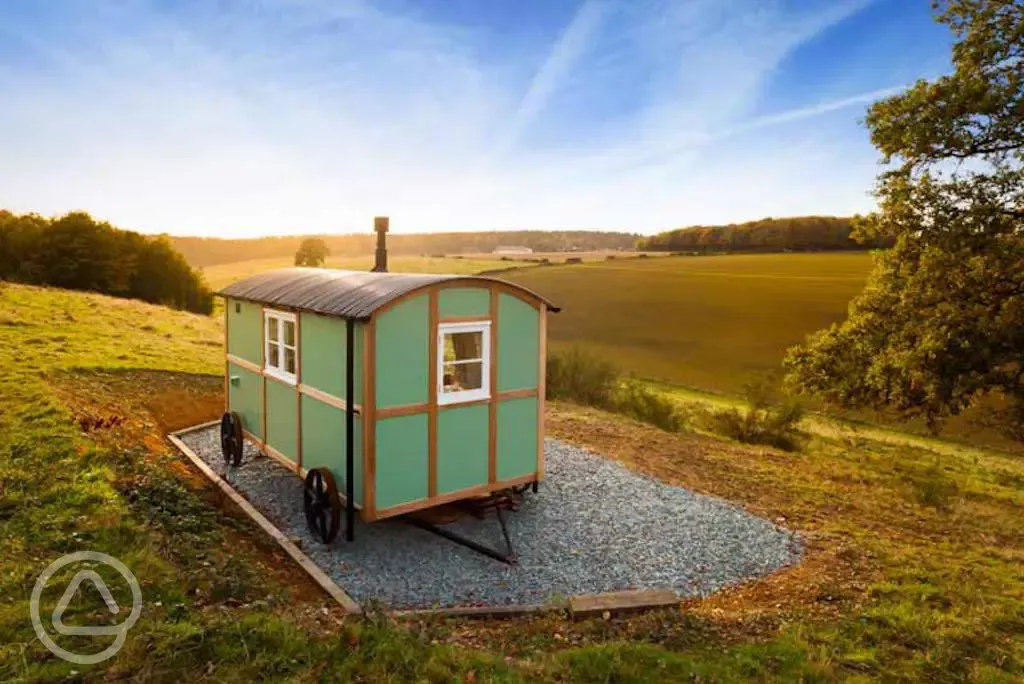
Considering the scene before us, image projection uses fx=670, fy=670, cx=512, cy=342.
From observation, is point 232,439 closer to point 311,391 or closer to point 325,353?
point 311,391

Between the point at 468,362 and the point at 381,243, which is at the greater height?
the point at 381,243

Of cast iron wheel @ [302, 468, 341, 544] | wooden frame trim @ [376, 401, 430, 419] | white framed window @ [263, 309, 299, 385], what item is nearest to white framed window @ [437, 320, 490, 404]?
wooden frame trim @ [376, 401, 430, 419]

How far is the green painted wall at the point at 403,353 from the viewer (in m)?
8.94

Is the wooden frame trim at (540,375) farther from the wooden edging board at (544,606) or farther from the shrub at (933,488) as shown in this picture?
the shrub at (933,488)

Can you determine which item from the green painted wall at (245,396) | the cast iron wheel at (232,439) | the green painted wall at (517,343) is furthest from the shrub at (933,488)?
the cast iron wheel at (232,439)

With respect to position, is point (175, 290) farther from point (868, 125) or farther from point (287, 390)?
point (868, 125)

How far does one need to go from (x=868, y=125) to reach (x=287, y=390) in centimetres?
1338

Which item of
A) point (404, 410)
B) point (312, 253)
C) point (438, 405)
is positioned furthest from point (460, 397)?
point (312, 253)

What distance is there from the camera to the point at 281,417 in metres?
11.4

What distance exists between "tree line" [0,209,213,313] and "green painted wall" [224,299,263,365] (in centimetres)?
3289

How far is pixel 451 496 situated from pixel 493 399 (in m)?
1.56

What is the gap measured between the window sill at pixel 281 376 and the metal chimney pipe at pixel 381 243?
2.63m

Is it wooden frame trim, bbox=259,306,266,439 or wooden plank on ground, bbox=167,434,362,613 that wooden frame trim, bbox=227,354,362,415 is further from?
wooden plank on ground, bbox=167,434,362,613

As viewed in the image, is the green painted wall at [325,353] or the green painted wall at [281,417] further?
the green painted wall at [281,417]
